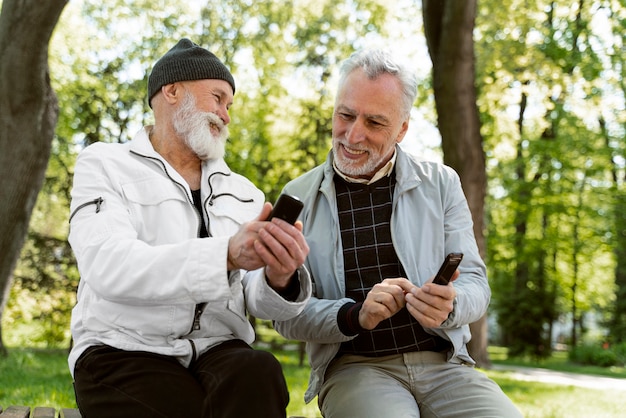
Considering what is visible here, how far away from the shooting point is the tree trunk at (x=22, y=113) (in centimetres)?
732

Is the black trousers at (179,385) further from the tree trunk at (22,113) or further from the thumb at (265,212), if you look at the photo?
the tree trunk at (22,113)

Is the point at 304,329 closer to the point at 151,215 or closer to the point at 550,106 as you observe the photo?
the point at 151,215

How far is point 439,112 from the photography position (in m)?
9.29

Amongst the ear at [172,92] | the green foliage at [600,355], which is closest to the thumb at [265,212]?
the ear at [172,92]

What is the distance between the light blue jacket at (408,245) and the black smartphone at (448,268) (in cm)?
27

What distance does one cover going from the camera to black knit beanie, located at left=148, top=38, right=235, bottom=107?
3213 mm

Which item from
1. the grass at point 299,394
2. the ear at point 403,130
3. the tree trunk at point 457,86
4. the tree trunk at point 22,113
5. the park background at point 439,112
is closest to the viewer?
the ear at point 403,130

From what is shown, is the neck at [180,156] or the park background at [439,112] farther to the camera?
the park background at [439,112]

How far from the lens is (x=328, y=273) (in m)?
3.32

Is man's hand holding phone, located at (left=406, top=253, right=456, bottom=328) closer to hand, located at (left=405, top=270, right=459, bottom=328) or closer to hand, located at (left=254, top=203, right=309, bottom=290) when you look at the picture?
hand, located at (left=405, top=270, right=459, bottom=328)

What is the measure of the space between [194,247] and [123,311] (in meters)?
0.51

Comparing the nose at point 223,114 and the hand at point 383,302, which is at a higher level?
the nose at point 223,114

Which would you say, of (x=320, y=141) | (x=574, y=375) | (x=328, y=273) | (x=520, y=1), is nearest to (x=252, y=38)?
(x=320, y=141)

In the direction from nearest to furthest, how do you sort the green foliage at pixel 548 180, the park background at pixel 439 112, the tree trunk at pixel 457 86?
the tree trunk at pixel 457 86 < the park background at pixel 439 112 < the green foliage at pixel 548 180
